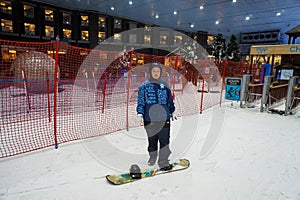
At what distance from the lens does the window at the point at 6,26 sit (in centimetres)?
2575

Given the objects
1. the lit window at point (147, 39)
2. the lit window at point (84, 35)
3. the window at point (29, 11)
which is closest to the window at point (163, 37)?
the lit window at point (147, 39)

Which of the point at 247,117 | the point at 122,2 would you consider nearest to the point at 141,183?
the point at 247,117

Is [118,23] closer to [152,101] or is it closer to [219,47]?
[219,47]

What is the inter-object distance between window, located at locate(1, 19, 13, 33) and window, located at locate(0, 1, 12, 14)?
4.09 ft

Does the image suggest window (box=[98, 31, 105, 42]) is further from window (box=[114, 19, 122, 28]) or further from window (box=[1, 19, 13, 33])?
window (box=[1, 19, 13, 33])

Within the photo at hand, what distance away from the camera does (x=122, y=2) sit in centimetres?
1628

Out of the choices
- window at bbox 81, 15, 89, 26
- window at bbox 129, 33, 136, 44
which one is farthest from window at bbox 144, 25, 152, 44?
window at bbox 81, 15, 89, 26

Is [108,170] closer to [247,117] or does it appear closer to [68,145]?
[68,145]

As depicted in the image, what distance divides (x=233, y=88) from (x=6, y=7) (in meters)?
31.7

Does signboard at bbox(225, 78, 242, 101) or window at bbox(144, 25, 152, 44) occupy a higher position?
window at bbox(144, 25, 152, 44)

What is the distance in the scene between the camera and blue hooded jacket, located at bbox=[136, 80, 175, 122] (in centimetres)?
323

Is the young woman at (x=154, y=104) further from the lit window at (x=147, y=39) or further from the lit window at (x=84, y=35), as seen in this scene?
the lit window at (x=147, y=39)

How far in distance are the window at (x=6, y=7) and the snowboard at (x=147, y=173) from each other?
32.6m

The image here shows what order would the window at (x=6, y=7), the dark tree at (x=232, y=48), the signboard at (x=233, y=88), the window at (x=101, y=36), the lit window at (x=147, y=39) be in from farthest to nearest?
the lit window at (x=147, y=39)
the window at (x=101, y=36)
the window at (x=6, y=7)
the dark tree at (x=232, y=48)
the signboard at (x=233, y=88)
